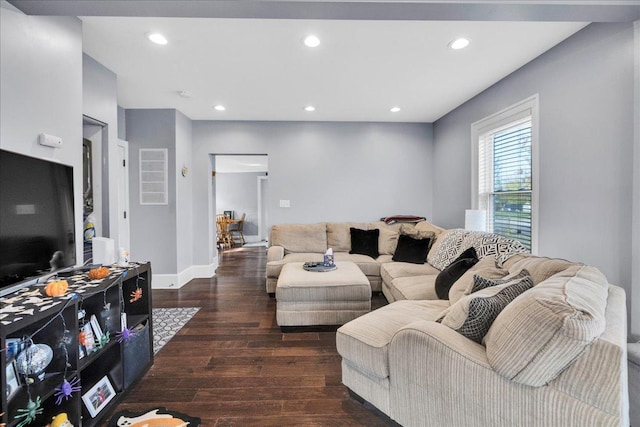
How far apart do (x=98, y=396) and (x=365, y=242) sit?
10.9ft

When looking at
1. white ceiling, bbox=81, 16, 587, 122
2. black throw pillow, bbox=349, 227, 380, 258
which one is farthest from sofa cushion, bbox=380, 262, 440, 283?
white ceiling, bbox=81, 16, 587, 122

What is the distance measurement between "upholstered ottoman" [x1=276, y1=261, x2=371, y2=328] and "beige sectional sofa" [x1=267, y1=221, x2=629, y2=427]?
704mm

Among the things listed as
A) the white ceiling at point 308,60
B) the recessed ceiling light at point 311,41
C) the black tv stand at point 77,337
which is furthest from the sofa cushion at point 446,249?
the black tv stand at point 77,337

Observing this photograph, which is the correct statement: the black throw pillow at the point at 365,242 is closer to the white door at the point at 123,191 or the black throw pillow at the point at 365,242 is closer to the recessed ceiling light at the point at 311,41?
the recessed ceiling light at the point at 311,41

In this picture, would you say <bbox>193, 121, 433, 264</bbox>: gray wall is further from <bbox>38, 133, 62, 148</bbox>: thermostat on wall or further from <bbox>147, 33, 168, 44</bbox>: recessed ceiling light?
<bbox>38, 133, 62, 148</bbox>: thermostat on wall

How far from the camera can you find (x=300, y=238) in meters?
4.38

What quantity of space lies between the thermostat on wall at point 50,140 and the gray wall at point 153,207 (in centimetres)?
228

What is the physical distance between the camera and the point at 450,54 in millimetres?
2578

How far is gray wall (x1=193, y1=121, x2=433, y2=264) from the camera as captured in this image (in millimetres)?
4738

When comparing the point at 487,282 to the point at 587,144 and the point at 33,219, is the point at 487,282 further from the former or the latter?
the point at 33,219

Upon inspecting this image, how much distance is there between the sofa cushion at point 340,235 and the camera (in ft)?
14.5

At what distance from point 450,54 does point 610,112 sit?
4.11ft

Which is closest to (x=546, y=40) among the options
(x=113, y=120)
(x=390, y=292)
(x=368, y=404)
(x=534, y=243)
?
(x=534, y=243)

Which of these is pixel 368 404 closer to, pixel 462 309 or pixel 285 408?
pixel 285 408
